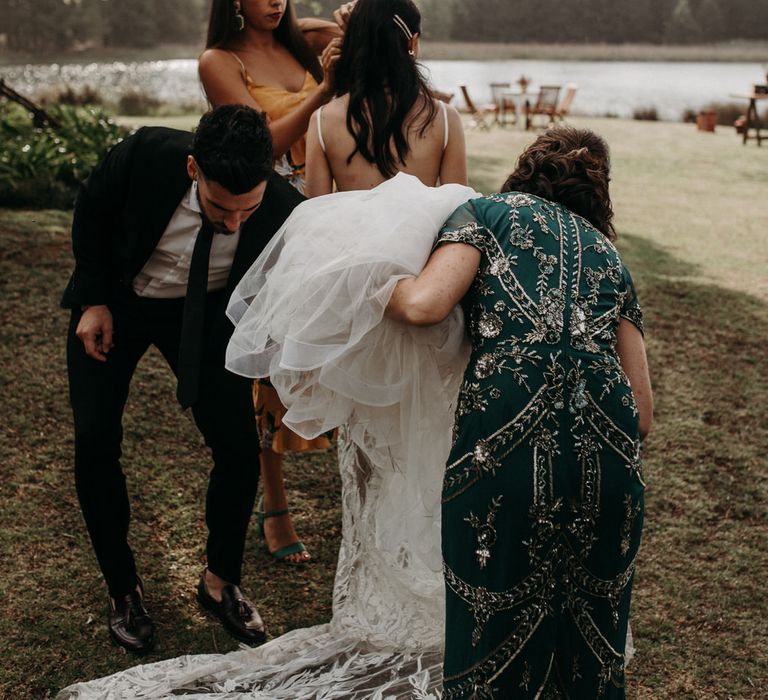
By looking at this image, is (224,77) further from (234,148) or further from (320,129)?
(234,148)

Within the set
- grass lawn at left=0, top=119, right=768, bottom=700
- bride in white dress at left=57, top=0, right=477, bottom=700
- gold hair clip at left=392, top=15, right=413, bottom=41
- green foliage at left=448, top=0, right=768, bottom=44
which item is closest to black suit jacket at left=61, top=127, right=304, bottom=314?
bride in white dress at left=57, top=0, right=477, bottom=700

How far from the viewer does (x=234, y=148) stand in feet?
8.61

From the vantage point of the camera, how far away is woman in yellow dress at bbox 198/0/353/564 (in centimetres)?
363

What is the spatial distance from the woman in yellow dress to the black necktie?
31.3 inches

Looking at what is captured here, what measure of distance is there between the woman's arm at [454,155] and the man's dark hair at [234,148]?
2.32 feet

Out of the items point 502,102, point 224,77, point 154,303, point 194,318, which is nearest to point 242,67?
point 224,77

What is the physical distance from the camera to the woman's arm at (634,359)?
237 centimetres

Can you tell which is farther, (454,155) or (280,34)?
(280,34)

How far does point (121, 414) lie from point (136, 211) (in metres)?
0.66

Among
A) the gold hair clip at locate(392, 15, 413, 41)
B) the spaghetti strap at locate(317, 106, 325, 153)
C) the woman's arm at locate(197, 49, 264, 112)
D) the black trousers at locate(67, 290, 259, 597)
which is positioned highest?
the gold hair clip at locate(392, 15, 413, 41)

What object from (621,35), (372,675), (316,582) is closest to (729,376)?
(316,582)

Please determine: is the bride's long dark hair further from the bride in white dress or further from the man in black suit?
the man in black suit

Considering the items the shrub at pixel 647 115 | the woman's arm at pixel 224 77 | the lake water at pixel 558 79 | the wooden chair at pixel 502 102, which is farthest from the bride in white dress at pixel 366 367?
the shrub at pixel 647 115

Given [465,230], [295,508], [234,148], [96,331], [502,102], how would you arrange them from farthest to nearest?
[502,102], [295,508], [96,331], [234,148], [465,230]
